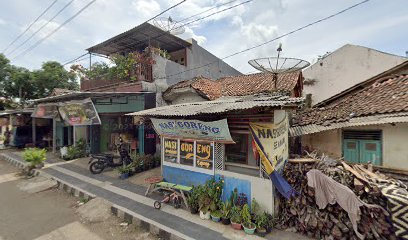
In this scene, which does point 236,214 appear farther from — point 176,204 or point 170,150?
point 170,150

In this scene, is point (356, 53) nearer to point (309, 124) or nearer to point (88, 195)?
point (309, 124)

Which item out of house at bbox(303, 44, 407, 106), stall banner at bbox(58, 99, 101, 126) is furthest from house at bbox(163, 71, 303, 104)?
stall banner at bbox(58, 99, 101, 126)

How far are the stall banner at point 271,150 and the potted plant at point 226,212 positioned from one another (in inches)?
64.0

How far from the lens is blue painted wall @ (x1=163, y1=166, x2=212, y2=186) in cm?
763

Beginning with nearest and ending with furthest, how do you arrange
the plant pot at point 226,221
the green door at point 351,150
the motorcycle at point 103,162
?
the plant pot at point 226,221
the green door at point 351,150
the motorcycle at point 103,162

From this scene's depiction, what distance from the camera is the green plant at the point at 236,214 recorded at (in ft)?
19.8

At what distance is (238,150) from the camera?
25.4ft

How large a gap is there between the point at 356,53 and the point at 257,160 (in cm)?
1273

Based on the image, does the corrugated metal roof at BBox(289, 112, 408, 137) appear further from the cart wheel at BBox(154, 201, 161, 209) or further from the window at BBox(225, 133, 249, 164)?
the cart wheel at BBox(154, 201, 161, 209)

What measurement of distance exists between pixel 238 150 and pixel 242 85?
6302 millimetres

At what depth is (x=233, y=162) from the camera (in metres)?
7.22

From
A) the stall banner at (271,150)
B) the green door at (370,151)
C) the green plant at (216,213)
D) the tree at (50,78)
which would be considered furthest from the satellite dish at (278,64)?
the tree at (50,78)

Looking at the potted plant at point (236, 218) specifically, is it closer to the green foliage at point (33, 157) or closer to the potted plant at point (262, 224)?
the potted plant at point (262, 224)

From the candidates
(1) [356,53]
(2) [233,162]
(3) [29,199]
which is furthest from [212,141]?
(1) [356,53]
